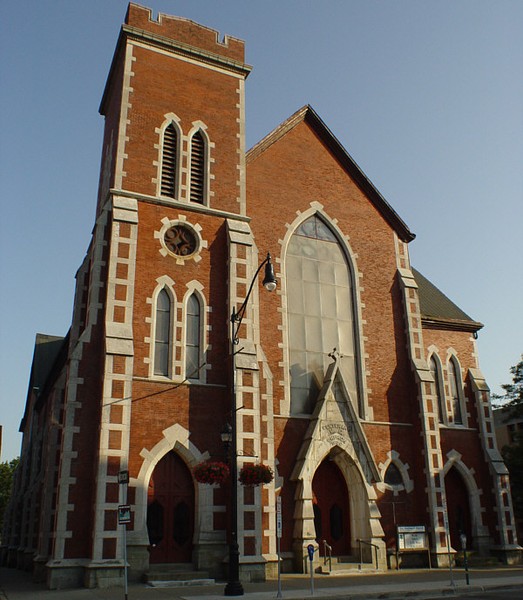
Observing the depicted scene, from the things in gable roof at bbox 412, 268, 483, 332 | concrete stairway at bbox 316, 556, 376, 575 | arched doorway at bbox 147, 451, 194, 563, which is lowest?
concrete stairway at bbox 316, 556, 376, 575

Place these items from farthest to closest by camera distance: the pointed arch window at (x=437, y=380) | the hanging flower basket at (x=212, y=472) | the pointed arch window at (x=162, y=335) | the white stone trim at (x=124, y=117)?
the pointed arch window at (x=437, y=380) → the white stone trim at (x=124, y=117) → the pointed arch window at (x=162, y=335) → the hanging flower basket at (x=212, y=472)

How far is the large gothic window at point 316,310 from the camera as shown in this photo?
2557 cm

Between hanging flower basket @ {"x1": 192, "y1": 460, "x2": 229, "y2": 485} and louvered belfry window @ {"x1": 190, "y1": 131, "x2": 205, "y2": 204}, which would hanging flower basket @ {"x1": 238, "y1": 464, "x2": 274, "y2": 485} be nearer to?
hanging flower basket @ {"x1": 192, "y1": 460, "x2": 229, "y2": 485}

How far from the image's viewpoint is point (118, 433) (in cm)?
1947

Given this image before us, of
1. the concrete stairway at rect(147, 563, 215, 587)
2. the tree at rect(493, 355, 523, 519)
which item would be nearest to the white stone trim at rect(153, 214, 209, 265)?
the concrete stairway at rect(147, 563, 215, 587)

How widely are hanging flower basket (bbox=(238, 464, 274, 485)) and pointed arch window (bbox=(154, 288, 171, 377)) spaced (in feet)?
15.5

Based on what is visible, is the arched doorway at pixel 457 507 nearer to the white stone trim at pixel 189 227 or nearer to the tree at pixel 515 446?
the tree at pixel 515 446

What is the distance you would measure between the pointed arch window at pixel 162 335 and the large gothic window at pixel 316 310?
5592 millimetres

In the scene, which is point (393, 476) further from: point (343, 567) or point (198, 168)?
point (198, 168)

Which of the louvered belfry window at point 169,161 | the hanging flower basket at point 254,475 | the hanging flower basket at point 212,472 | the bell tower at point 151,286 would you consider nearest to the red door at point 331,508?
the bell tower at point 151,286

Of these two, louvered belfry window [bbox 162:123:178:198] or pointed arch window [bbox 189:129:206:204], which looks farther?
pointed arch window [bbox 189:129:206:204]

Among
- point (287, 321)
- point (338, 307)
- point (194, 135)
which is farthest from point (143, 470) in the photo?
point (194, 135)

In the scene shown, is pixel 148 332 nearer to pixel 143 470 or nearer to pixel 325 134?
pixel 143 470

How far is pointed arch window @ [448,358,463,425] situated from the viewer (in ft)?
95.7
